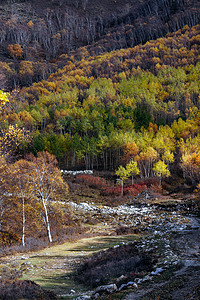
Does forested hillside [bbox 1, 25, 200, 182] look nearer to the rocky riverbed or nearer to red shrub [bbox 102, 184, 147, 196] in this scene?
the rocky riverbed

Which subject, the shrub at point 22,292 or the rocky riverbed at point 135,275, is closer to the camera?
the rocky riverbed at point 135,275

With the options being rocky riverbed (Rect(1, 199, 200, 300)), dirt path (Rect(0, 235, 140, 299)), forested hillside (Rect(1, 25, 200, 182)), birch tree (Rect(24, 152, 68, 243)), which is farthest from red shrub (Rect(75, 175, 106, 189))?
dirt path (Rect(0, 235, 140, 299))

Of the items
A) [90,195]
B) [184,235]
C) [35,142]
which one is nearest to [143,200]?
[90,195]

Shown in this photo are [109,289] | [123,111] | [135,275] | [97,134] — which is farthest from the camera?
[123,111]

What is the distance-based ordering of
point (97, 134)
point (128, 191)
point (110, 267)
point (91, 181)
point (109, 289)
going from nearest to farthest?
point (109, 289) → point (110, 267) → point (128, 191) → point (91, 181) → point (97, 134)

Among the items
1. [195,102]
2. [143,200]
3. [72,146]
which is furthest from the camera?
[195,102]

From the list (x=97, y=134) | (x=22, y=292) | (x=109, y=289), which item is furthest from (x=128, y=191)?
(x=97, y=134)

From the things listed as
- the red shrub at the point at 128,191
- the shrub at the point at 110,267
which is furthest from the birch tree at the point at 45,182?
the red shrub at the point at 128,191

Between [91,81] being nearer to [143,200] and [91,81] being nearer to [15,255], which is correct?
[143,200]

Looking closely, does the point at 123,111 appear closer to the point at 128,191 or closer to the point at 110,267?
the point at 128,191

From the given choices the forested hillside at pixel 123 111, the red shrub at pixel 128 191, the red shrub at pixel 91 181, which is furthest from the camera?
the forested hillside at pixel 123 111

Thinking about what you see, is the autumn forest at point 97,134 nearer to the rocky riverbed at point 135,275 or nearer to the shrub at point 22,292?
the rocky riverbed at point 135,275

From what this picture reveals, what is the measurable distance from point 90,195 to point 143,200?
11.0m

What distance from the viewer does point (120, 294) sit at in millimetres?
7625
